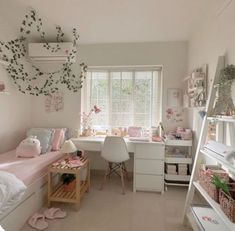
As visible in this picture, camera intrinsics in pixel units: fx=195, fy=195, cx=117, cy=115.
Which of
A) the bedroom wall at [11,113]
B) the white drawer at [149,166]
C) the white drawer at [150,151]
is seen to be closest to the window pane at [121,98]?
the white drawer at [150,151]

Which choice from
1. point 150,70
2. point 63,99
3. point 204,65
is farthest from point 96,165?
point 204,65

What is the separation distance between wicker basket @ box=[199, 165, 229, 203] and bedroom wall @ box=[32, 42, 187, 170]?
1.55 meters

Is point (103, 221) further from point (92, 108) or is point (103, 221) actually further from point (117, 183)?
point (92, 108)

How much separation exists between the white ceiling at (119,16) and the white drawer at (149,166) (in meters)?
2.03

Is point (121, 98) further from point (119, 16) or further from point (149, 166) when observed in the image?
point (119, 16)

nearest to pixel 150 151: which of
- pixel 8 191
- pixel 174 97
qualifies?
pixel 174 97

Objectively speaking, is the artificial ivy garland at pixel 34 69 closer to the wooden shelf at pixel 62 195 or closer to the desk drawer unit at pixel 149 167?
the desk drawer unit at pixel 149 167

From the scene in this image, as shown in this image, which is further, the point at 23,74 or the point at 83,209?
the point at 23,74

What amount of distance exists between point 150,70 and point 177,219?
2517 mm

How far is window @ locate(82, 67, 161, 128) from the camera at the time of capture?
3.71 m

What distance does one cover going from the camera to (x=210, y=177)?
1.76 m

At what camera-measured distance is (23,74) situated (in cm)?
A: 350

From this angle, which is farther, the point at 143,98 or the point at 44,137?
the point at 143,98

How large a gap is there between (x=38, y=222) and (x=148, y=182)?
159cm
